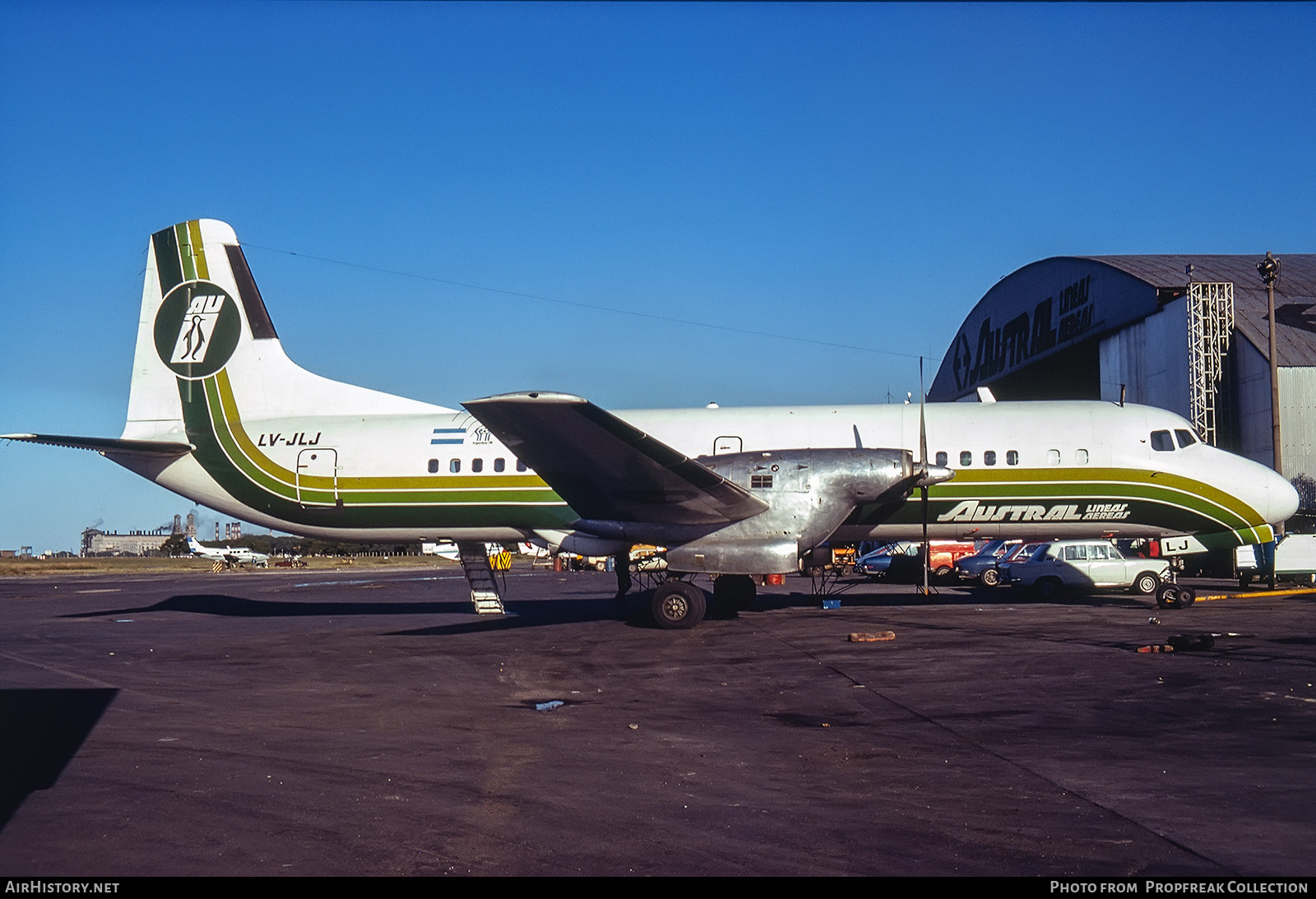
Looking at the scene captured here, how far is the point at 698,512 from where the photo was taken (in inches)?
674

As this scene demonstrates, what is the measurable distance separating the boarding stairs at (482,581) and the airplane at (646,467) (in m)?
0.14

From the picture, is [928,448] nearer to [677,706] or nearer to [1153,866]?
[677,706]

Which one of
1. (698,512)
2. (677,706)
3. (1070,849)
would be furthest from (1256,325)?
(1070,849)

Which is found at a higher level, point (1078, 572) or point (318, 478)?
point (318, 478)

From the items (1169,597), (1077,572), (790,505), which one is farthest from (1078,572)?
(790,505)

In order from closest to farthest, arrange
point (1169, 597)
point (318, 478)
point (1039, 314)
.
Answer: point (1169, 597), point (318, 478), point (1039, 314)

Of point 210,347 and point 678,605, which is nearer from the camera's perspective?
point 678,605

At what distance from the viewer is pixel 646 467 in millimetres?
16266

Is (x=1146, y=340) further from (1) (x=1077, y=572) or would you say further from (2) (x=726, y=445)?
(2) (x=726, y=445)

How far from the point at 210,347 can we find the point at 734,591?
1209 cm

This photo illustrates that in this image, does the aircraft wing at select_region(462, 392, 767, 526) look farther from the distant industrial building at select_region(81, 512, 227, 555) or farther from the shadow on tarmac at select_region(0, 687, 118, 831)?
the distant industrial building at select_region(81, 512, 227, 555)

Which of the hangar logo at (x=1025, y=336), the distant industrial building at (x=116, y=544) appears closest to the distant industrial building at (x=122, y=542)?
the distant industrial building at (x=116, y=544)

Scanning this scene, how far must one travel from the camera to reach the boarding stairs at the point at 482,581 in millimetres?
21186
